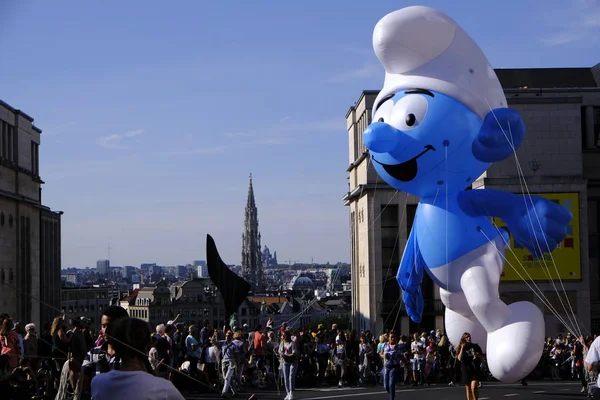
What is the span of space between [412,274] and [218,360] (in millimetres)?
4451

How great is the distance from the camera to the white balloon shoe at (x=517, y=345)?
49.1 feet

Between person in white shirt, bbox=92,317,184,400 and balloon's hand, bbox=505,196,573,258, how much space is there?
1096 centimetres

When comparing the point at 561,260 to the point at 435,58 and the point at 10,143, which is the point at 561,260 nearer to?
the point at 435,58

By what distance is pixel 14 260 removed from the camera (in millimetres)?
39812

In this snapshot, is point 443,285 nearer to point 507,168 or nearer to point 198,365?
point 198,365

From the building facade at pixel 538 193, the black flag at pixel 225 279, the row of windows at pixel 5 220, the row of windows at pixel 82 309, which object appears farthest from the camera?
the row of windows at pixel 82 309

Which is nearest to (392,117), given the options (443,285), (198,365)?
(443,285)

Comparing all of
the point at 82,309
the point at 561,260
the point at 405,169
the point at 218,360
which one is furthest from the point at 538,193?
the point at 82,309

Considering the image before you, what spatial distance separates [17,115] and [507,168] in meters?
22.9

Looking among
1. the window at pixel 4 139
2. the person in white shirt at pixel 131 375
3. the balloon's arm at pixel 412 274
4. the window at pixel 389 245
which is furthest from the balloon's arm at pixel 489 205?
the window at pixel 4 139

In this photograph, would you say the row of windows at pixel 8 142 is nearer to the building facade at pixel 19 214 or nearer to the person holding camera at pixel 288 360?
the building facade at pixel 19 214

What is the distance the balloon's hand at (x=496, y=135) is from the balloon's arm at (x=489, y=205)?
2.24 ft

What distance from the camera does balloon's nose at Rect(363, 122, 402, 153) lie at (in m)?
15.2

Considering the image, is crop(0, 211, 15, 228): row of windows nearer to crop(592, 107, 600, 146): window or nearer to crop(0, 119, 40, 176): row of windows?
crop(0, 119, 40, 176): row of windows
